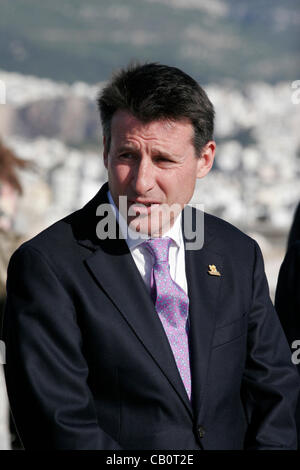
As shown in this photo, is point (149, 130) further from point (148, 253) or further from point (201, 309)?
point (201, 309)

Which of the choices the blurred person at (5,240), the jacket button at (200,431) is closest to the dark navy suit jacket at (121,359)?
the jacket button at (200,431)

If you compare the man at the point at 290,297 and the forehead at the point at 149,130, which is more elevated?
the forehead at the point at 149,130

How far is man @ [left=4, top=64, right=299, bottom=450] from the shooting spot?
152cm

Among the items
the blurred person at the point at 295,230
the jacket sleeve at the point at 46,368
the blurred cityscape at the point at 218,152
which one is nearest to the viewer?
the jacket sleeve at the point at 46,368

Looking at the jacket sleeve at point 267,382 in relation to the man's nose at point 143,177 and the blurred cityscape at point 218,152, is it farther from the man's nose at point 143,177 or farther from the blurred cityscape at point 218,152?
the blurred cityscape at point 218,152

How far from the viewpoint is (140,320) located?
1608 millimetres

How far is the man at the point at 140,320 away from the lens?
1.52 m

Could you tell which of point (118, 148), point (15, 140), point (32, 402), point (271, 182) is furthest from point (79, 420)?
point (271, 182)

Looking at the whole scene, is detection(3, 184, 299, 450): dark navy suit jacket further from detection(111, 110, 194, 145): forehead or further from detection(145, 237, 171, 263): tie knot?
detection(111, 110, 194, 145): forehead

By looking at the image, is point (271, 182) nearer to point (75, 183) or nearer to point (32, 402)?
point (75, 183)

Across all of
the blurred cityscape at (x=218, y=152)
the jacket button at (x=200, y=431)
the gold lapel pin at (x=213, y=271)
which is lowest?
the jacket button at (x=200, y=431)

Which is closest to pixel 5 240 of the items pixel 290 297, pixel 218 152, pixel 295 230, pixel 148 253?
pixel 295 230

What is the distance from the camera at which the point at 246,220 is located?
13.0 metres

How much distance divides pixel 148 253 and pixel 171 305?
160 mm
